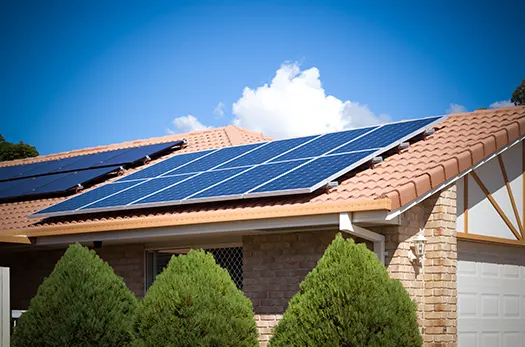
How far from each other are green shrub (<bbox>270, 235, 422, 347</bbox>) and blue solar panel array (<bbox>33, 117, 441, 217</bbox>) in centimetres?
191

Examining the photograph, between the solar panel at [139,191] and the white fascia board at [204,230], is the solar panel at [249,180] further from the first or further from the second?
the solar panel at [139,191]

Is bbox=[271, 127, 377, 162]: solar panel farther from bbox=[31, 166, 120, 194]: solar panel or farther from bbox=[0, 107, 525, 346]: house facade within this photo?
bbox=[31, 166, 120, 194]: solar panel

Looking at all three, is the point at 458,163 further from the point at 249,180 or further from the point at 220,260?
the point at 220,260

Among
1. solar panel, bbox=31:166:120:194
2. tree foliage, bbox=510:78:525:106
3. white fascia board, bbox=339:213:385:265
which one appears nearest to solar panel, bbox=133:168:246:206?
white fascia board, bbox=339:213:385:265

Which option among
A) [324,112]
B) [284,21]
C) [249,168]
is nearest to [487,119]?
[249,168]

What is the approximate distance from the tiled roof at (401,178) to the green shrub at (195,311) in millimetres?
1653

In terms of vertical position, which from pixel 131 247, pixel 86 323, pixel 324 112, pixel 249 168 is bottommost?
pixel 86 323

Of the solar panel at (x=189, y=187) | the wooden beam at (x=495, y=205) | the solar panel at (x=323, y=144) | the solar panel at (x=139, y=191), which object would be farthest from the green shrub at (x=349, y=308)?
the solar panel at (x=139, y=191)

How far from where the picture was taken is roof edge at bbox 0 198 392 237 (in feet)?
42.0

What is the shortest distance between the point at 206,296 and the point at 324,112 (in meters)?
48.9

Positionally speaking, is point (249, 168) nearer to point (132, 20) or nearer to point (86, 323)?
point (86, 323)

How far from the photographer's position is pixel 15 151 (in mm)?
44469

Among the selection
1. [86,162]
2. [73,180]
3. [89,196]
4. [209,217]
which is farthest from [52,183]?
[209,217]

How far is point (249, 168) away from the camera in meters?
16.3
